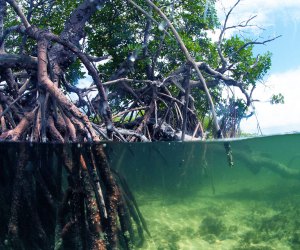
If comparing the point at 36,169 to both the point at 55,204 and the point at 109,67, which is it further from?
the point at 109,67

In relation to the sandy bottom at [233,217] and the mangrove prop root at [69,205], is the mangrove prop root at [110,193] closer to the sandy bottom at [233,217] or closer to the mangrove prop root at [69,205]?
the mangrove prop root at [69,205]

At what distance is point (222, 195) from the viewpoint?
4684mm

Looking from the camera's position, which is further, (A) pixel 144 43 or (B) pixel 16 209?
(A) pixel 144 43

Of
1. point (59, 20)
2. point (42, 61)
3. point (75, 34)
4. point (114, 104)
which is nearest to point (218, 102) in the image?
point (114, 104)

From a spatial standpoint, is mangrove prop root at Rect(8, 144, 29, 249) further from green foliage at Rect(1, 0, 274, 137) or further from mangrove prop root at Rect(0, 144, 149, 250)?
green foliage at Rect(1, 0, 274, 137)

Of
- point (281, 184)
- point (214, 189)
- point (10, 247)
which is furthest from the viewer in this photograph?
point (10, 247)

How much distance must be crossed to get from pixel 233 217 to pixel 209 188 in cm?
63

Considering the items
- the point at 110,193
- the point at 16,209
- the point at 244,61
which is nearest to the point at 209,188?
the point at 110,193

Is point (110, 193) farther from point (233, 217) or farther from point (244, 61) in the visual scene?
point (244, 61)

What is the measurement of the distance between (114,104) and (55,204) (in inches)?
203

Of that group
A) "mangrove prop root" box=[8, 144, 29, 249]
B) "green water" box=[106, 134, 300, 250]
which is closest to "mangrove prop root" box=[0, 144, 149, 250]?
"mangrove prop root" box=[8, 144, 29, 249]

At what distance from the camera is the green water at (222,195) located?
434 cm

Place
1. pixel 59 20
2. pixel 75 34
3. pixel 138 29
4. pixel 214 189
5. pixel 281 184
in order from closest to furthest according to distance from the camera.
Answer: pixel 281 184
pixel 214 189
pixel 75 34
pixel 138 29
pixel 59 20

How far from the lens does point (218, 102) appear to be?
11.5m
